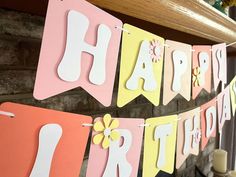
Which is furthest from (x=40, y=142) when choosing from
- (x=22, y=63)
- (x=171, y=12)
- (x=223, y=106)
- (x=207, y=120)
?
(x=223, y=106)

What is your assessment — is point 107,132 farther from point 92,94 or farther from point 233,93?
point 233,93

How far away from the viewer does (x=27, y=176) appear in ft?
1.86

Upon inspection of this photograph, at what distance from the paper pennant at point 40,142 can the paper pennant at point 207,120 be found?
0.64 meters

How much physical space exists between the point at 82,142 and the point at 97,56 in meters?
0.18

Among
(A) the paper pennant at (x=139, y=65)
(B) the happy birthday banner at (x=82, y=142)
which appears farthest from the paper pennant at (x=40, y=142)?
(A) the paper pennant at (x=139, y=65)

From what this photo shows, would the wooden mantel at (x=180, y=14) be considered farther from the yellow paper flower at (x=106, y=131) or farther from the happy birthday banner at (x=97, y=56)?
the yellow paper flower at (x=106, y=131)

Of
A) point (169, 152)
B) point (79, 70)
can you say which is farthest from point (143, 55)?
point (169, 152)

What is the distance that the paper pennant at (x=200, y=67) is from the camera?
1.04 metres

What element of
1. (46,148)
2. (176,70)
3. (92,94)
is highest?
(176,70)

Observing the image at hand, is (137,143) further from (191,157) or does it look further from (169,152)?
(191,157)

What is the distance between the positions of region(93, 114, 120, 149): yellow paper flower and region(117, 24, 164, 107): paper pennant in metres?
0.05

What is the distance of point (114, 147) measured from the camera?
0.75 meters

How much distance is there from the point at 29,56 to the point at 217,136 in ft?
5.27

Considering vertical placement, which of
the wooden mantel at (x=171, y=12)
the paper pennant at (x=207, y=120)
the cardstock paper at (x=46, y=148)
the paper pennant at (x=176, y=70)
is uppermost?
the wooden mantel at (x=171, y=12)
